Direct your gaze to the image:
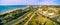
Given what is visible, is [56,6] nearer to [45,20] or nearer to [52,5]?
[52,5]

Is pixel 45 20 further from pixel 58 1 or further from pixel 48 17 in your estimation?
pixel 58 1

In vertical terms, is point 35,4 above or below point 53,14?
above

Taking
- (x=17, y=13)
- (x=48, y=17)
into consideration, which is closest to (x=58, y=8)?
(x=48, y=17)

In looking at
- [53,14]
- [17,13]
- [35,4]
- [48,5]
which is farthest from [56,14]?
[17,13]

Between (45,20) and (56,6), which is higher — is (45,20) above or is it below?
below

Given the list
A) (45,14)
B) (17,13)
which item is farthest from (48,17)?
(17,13)

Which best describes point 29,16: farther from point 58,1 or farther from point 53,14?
point 58,1

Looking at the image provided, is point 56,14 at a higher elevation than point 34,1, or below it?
below
